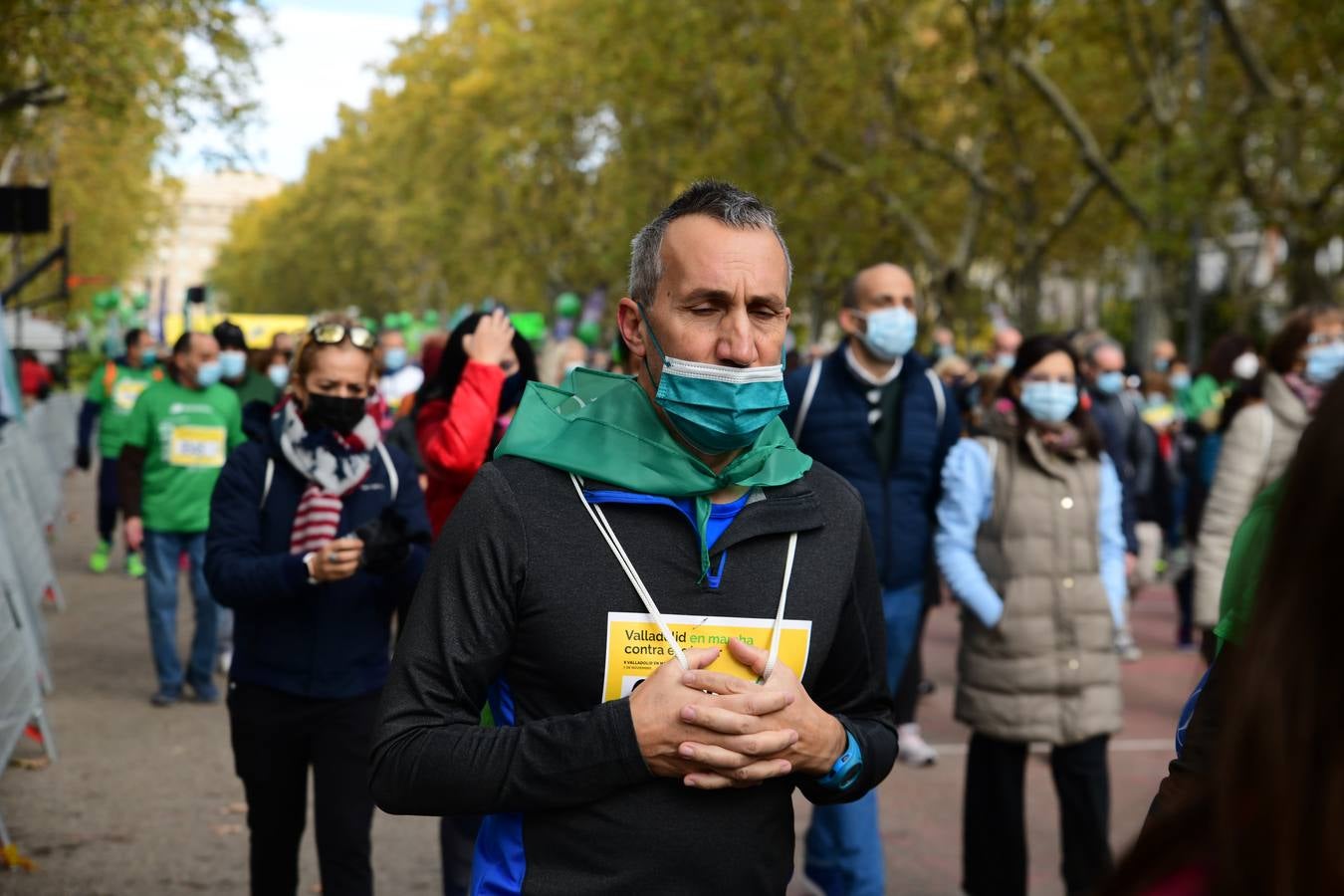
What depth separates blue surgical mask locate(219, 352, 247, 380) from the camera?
10.7 m

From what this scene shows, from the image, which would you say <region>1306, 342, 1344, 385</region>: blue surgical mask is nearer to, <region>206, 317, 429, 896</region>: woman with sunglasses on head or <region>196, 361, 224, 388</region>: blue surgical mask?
<region>206, 317, 429, 896</region>: woman with sunglasses on head

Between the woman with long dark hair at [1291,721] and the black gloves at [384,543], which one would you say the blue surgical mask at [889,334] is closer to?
the black gloves at [384,543]

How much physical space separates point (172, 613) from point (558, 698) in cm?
750

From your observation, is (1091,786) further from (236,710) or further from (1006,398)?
(236,710)

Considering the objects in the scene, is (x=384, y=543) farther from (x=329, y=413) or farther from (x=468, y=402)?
(x=468, y=402)

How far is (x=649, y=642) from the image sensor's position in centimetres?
257

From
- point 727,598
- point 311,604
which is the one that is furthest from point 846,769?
point 311,604

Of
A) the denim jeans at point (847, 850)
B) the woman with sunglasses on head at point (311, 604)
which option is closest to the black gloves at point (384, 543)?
the woman with sunglasses on head at point (311, 604)

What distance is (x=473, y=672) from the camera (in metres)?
2.59

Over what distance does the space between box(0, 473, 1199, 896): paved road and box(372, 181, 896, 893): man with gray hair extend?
107 inches

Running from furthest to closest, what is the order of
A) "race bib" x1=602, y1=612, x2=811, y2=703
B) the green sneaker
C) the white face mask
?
the green sneaker, the white face mask, "race bib" x1=602, y1=612, x2=811, y2=703

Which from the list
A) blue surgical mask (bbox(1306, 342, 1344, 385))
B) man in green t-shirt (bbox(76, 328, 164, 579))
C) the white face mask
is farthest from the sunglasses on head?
man in green t-shirt (bbox(76, 328, 164, 579))

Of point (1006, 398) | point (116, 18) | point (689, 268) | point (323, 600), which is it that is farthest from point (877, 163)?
point (689, 268)

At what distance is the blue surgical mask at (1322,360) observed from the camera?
6387mm
